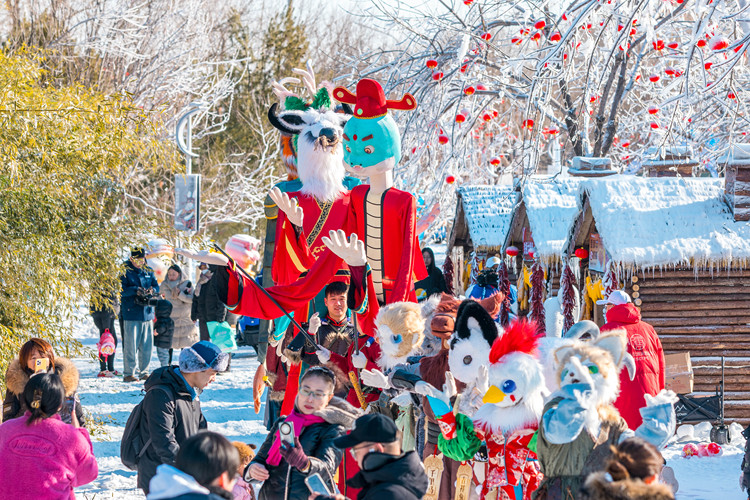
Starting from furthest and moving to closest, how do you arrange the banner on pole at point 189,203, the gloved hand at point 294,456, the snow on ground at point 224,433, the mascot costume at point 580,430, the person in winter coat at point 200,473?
1. the banner on pole at point 189,203
2. the snow on ground at point 224,433
3. the mascot costume at point 580,430
4. the gloved hand at point 294,456
5. the person in winter coat at point 200,473

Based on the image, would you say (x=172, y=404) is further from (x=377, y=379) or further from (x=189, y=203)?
(x=189, y=203)

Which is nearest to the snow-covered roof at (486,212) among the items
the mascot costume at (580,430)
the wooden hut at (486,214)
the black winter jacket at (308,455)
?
the wooden hut at (486,214)

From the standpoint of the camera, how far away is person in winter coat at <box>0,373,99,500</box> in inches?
158

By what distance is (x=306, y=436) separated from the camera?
13.5 ft

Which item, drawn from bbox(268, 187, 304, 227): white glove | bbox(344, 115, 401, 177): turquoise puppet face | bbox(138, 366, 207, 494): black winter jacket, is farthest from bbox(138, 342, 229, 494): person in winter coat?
bbox(344, 115, 401, 177): turquoise puppet face

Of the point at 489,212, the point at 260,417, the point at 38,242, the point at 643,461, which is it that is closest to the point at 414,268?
the point at 38,242

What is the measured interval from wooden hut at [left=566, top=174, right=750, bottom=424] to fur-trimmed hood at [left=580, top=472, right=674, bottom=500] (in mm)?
6497

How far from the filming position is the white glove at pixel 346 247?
5609mm

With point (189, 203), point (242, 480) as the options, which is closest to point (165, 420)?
point (242, 480)

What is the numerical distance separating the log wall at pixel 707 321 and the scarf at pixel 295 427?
20.0ft

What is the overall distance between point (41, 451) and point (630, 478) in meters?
2.65

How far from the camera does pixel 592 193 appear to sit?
9766 mm

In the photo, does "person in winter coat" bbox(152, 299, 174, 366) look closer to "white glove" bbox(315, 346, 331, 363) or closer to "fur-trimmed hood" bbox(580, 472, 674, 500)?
"white glove" bbox(315, 346, 331, 363)

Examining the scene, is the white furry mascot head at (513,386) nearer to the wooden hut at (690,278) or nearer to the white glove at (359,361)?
the white glove at (359,361)
